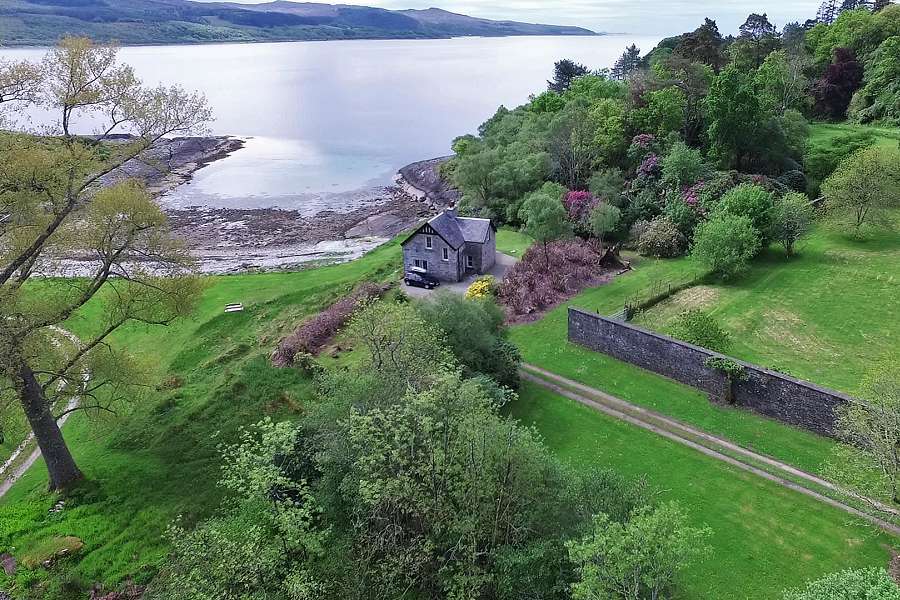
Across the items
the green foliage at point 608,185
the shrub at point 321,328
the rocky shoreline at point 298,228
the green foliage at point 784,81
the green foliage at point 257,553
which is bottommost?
the rocky shoreline at point 298,228

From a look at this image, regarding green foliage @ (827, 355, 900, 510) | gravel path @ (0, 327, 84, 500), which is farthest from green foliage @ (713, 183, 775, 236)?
gravel path @ (0, 327, 84, 500)

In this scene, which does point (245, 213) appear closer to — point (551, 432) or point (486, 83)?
point (551, 432)

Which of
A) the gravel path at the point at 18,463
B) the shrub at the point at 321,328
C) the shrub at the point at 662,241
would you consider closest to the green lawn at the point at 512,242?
the shrub at the point at 662,241

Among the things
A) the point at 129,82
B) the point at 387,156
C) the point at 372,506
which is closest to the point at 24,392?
the point at 129,82

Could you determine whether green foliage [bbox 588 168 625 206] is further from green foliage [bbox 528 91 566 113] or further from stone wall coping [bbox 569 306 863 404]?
stone wall coping [bbox 569 306 863 404]

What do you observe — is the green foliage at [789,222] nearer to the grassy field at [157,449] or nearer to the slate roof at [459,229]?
the slate roof at [459,229]
